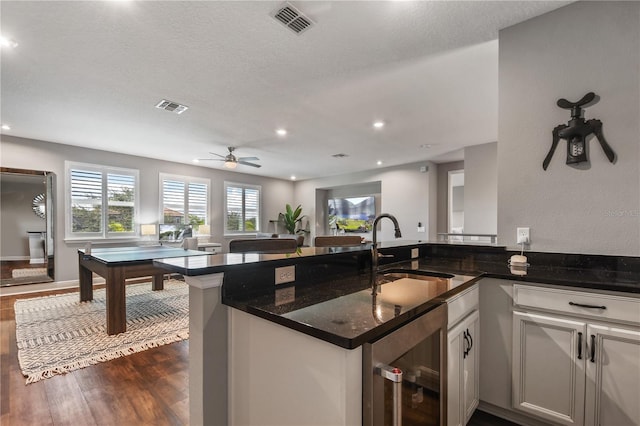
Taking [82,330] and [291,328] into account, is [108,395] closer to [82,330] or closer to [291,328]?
[82,330]

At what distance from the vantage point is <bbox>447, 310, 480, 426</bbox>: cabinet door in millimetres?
1383

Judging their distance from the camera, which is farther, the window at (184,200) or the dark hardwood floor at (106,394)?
the window at (184,200)

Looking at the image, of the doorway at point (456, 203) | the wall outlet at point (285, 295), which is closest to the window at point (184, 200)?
the doorway at point (456, 203)

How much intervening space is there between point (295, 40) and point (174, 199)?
543cm

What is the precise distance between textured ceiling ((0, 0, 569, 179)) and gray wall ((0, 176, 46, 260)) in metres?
0.88

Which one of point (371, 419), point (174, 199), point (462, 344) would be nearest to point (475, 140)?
point (462, 344)

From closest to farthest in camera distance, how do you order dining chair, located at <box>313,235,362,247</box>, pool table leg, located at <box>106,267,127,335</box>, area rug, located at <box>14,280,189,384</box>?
area rug, located at <box>14,280,189,384</box>, pool table leg, located at <box>106,267,127,335</box>, dining chair, located at <box>313,235,362,247</box>

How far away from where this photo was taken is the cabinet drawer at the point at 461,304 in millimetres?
1376

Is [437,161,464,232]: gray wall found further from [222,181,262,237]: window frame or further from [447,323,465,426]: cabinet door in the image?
[447,323,465,426]: cabinet door

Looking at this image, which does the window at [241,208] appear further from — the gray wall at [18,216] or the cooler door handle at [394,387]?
the cooler door handle at [394,387]

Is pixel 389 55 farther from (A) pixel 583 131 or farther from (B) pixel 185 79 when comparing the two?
(B) pixel 185 79

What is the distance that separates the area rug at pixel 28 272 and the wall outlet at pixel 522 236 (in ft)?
22.4

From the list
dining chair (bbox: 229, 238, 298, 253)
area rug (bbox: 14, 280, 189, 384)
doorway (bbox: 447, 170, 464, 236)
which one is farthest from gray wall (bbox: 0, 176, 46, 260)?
doorway (bbox: 447, 170, 464, 236)

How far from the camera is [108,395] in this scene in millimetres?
1952
